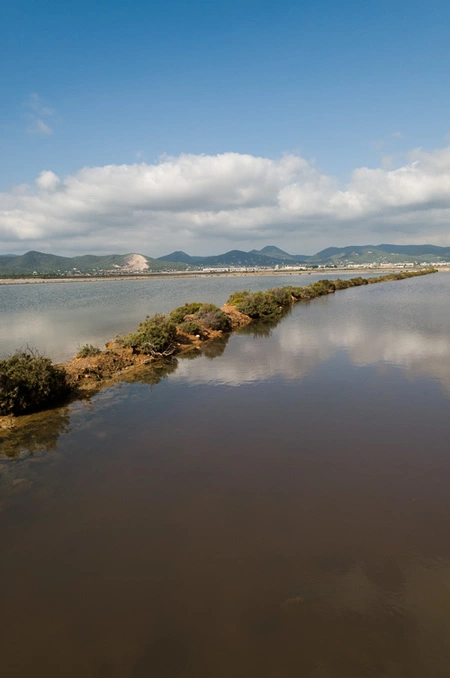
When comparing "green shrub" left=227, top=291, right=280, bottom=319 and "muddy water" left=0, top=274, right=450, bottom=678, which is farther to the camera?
"green shrub" left=227, top=291, right=280, bottom=319

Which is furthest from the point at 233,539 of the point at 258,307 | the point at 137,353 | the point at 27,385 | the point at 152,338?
the point at 258,307

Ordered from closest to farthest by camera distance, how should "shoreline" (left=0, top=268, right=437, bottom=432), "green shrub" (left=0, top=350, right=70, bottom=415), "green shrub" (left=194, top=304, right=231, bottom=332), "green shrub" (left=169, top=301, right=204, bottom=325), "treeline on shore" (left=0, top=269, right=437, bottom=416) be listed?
"green shrub" (left=0, top=350, right=70, bottom=415) → "treeline on shore" (left=0, top=269, right=437, bottom=416) → "shoreline" (left=0, top=268, right=437, bottom=432) → "green shrub" (left=194, top=304, right=231, bottom=332) → "green shrub" (left=169, top=301, right=204, bottom=325)

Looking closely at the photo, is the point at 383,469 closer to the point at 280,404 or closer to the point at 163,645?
the point at 280,404

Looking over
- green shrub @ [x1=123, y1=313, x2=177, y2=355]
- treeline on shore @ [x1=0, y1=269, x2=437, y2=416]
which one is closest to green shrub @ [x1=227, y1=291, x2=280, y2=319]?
treeline on shore @ [x1=0, y1=269, x2=437, y2=416]

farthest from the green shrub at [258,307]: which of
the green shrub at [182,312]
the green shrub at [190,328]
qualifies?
the green shrub at [190,328]

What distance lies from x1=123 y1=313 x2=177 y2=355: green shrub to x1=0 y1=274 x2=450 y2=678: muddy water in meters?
8.41

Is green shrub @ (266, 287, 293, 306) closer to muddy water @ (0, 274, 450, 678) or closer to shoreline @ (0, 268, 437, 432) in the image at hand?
shoreline @ (0, 268, 437, 432)

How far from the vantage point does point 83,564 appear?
7.01 metres

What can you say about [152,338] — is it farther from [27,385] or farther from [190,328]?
[27,385]

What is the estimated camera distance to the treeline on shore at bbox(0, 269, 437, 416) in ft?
48.0

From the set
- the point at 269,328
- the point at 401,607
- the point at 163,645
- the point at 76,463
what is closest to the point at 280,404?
the point at 76,463

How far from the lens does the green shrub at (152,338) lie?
2302 centimetres

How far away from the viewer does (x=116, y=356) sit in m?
21.3

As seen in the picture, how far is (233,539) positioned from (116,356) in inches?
613
